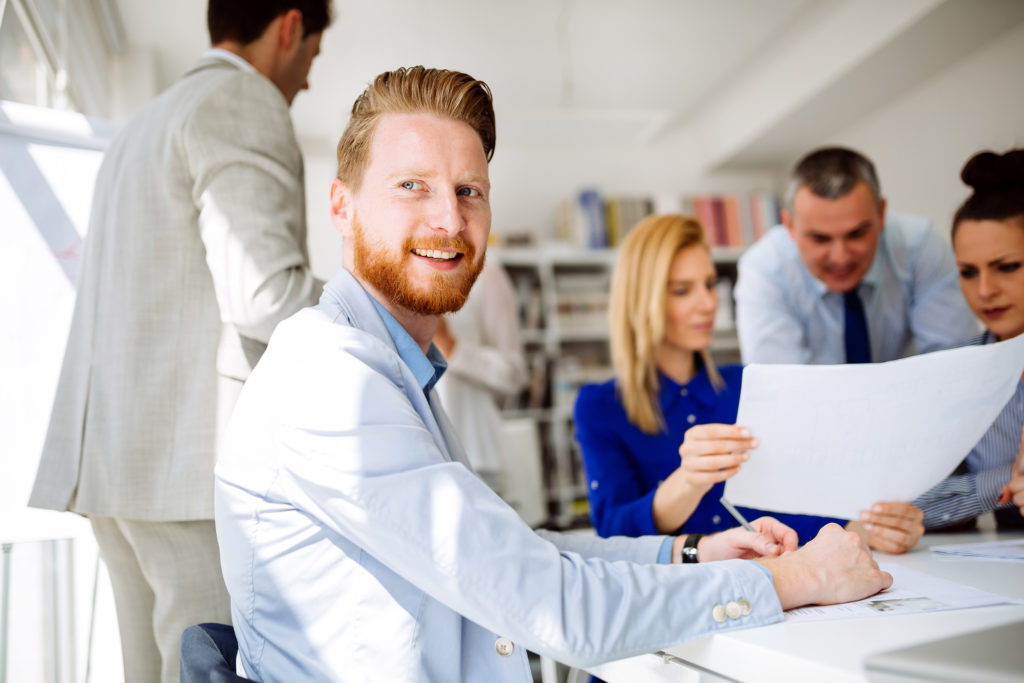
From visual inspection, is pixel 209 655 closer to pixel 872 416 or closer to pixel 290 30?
pixel 872 416

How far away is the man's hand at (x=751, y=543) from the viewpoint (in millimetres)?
1030

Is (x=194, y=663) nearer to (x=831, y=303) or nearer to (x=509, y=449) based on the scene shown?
(x=831, y=303)

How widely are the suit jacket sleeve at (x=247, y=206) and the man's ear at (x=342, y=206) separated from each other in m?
0.17

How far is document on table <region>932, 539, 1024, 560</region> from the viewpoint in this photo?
1.11 metres

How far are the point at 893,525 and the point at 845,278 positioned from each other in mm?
877

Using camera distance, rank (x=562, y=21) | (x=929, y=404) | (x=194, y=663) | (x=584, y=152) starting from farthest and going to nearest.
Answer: (x=584, y=152) → (x=562, y=21) → (x=929, y=404) → (x=194, y=663)

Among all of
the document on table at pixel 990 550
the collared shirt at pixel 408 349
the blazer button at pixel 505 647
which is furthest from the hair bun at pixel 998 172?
the blazer button at pixel 505 647

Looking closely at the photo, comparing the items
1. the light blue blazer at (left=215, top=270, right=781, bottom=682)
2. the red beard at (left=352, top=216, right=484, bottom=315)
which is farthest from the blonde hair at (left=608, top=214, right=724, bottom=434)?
the light blue blazer at (left=215, top=270, right=781, bottom=682)

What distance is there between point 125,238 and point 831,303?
167 centimetres

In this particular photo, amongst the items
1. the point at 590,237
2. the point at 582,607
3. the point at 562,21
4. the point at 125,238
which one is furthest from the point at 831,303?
the point at 590,237

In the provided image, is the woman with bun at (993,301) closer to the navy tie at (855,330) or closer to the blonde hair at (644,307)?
the navy tie at (855,330)

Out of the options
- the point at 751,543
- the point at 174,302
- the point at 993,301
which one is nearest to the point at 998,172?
the point at 993,301

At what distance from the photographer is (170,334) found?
1.27m

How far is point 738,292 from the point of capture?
218 cm
